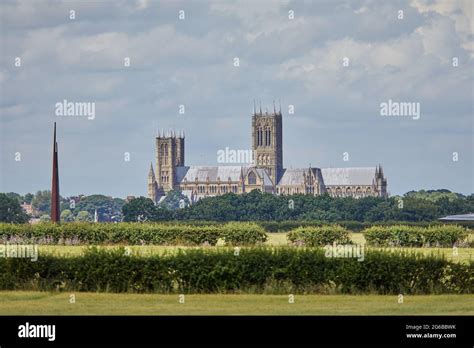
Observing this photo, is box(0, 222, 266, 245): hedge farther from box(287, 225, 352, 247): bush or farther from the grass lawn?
the grass lawn

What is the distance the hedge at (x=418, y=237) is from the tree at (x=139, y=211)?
276ft

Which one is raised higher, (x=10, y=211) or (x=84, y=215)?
(x=84, y=215)

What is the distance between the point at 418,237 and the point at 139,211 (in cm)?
8958

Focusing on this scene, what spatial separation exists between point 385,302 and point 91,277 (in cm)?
727

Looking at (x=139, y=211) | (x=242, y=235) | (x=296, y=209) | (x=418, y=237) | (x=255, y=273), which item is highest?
(x=296, y=209)

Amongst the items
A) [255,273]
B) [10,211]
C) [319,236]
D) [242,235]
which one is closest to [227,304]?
[255,273]

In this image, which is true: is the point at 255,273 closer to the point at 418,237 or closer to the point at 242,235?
the point at 242,235

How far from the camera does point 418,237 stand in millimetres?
48344

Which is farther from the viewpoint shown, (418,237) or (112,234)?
(112,234)

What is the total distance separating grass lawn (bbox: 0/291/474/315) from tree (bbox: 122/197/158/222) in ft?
337

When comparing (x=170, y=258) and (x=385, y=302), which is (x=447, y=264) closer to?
(x=385, y=302)

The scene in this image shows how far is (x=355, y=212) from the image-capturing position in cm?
13388

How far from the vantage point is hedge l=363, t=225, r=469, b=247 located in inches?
1889
